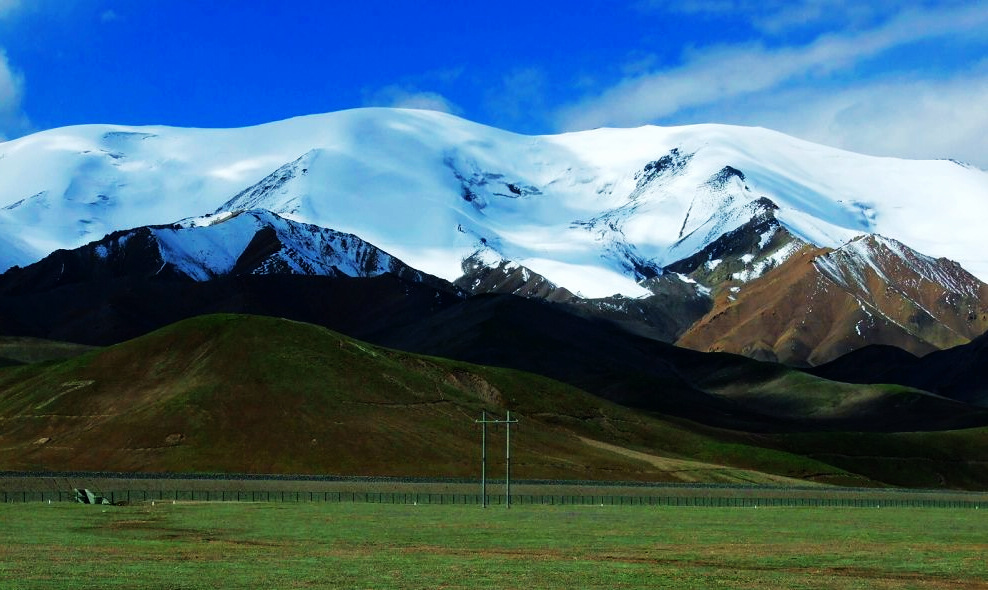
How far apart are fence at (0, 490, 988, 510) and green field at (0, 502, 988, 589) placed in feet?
50.0

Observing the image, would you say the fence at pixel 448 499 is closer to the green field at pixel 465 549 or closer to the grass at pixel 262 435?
the green field at pixel 465 549

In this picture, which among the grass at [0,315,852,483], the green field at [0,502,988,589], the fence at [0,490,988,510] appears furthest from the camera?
the grass at [0,315,852,483]

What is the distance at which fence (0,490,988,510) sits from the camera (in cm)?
12574

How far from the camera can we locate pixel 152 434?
177750 millimetres

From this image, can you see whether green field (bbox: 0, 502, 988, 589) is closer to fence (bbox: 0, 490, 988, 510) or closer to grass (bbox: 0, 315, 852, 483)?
fence (bbox: 0, 490, 988, 510)

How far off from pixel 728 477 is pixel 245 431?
6200 centimetres

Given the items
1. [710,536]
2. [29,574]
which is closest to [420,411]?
[710,536]

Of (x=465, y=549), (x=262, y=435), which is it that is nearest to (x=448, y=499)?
(x=262, y=435)

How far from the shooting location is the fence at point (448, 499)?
125744mm

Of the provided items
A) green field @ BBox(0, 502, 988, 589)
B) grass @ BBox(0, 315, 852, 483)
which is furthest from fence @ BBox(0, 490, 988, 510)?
grass @ BBox(0, 315, 852, 483)

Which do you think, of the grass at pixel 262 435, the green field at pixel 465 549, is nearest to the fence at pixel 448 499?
the green field at pixel 465 549

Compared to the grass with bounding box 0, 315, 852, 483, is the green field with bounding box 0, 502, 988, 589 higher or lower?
lower

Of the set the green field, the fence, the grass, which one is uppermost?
the grass

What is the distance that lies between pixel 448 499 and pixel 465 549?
2524 inches
